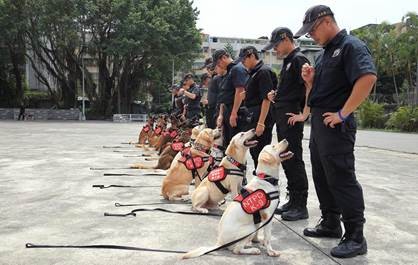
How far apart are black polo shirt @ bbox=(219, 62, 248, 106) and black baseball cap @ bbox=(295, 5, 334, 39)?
6.78ft

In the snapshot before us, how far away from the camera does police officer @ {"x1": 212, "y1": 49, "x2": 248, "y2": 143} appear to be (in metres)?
5.96

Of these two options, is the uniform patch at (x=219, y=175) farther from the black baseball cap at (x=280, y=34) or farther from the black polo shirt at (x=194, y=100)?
the black polo shirt at (x=194, y=100)

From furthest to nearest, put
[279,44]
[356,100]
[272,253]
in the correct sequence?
[279,44] < [272,253] < [356,100]

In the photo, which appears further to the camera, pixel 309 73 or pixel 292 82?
pixel 292 82

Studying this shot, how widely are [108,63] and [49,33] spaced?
19.5 ft

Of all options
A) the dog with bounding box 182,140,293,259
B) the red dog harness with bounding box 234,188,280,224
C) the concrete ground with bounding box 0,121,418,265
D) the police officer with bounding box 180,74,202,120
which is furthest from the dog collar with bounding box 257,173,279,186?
the police officer with bounding box 180,74,202,120

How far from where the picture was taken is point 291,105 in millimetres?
4906

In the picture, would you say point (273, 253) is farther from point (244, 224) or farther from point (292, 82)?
point (292, 82)

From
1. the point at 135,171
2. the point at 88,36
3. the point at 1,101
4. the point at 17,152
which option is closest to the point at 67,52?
the point at 88,36

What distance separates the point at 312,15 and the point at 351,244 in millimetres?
1948

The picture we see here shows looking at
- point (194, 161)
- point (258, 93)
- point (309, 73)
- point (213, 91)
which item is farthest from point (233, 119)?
point (213, 91)

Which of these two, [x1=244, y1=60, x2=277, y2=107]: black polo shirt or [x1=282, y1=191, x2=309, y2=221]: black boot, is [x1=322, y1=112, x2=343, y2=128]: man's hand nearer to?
[x1=282, y1=191, x2=309, y2=221]: black boot

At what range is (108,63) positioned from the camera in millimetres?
42812

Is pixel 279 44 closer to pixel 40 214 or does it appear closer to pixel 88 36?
pixel 40 214
